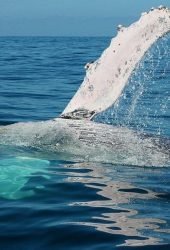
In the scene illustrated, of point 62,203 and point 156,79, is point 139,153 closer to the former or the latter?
point 62,203

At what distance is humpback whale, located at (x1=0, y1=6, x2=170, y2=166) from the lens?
9844 mm

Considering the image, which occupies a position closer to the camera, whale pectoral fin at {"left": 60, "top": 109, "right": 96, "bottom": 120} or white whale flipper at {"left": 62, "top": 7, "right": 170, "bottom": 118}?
white whale flipper at {"left": 62, "top": 7, "right": 170, "bottom": 118}

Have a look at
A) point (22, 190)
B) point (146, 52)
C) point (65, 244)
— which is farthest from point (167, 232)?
point (146, 52)

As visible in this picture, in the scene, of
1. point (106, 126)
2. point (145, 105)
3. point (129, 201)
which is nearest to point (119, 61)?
point (106, 126)

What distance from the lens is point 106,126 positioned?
10500mm

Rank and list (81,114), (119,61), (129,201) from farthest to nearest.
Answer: (81,114) → (119,61) → (129,201)

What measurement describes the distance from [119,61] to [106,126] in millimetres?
1171

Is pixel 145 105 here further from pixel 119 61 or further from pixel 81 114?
pixel 119 61

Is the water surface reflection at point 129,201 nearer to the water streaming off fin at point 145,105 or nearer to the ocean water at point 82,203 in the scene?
the ocean water at point 82,203

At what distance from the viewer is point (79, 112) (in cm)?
1066

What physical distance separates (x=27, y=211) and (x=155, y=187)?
1972 millimetres

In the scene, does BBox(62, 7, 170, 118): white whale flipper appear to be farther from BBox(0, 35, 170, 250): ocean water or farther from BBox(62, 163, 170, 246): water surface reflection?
BBox(62, 163, 170, 246): water surface reflection

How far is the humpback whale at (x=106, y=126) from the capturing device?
9844 millimetres

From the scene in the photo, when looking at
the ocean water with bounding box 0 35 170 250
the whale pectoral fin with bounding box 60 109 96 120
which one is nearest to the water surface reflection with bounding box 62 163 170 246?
the ocean water with bounding box 0 35 170 250
